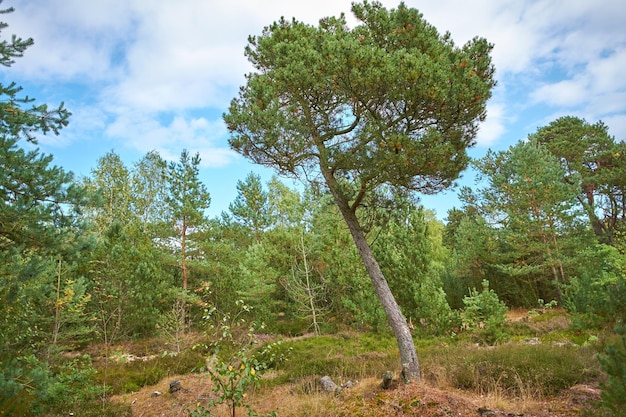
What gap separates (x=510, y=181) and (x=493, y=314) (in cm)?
844

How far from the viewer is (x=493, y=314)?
1017 centimetres

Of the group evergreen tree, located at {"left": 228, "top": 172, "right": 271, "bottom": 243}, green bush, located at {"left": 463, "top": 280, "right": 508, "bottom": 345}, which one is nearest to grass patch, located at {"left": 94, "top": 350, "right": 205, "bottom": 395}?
green bush, located at {"left": 463, "top": 280, "right": 508, "bottom": 345}

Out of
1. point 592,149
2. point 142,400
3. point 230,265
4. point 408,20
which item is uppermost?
point 592,149

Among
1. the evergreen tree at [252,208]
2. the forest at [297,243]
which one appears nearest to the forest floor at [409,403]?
the forest at [297,243]

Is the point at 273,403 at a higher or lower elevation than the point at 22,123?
lower

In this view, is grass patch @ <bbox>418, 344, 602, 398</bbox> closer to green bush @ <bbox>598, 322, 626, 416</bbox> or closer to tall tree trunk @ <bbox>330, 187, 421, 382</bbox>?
tall tree trunk @ <bbox>330, 187, 421, 382</bbox>

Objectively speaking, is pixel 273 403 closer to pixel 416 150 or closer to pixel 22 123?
pixel 416 150

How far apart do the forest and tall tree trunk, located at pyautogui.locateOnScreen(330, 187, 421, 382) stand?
67 mm

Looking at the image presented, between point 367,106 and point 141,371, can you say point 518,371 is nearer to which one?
point 367,106

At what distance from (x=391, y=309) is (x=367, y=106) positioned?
138 inches

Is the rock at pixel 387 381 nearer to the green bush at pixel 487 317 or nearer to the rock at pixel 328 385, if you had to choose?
the rock at pixel 328 385

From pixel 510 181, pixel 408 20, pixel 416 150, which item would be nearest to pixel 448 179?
pixel 416 150

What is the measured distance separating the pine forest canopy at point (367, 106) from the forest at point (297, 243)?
0.13ft

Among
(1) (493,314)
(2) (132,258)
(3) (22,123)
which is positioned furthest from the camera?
(2) (132,258)
